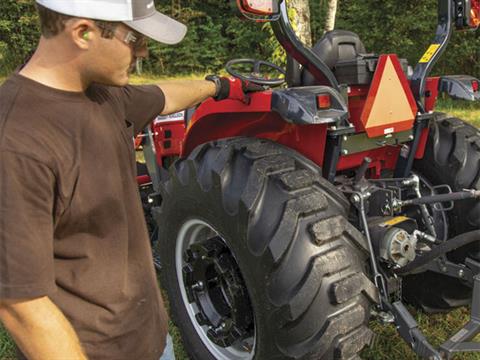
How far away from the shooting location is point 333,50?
2.94m

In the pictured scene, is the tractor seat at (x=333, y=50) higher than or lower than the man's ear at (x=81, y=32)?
lower

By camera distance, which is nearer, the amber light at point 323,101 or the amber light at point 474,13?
the amber light at point 323,101

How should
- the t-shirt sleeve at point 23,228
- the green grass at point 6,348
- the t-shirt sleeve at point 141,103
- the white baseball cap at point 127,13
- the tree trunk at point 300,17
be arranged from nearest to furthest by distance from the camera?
the t-shirt sleeve at point 23,228, the white baseball cap at point 127,13, the t-shirt sleeve at point 141,103, the green grass at point 6,348, the tree trunk at point 300,17

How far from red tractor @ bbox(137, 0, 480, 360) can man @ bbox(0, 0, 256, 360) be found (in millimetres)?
712

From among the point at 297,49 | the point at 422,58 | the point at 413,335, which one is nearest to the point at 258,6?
the point at 297,49

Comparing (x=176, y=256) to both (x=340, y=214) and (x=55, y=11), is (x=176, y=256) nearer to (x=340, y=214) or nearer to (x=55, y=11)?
(x=340, y=214)

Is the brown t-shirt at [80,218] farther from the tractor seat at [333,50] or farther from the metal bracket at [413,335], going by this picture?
the tractor seat at [333,50]

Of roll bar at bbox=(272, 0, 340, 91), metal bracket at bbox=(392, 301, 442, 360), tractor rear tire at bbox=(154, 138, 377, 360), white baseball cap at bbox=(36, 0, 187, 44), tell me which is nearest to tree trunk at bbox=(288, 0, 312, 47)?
Result: roll bar at bbox=(272, 0, 340, 91)

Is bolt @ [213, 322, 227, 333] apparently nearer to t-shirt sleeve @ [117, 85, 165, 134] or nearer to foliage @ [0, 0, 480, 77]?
t-shirt sleeve @ [117, 85, 165, 134]

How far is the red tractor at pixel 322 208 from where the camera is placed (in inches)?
88.4

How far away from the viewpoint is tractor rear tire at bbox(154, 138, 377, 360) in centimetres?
222

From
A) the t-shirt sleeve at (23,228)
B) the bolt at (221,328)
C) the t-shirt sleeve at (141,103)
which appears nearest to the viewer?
the t-shirt sleeve at (23,228)

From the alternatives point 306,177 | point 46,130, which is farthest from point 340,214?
point 46,130

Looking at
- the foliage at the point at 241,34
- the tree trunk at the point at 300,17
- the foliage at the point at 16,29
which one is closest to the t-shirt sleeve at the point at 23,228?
the tree trunk at the point at 300,17
